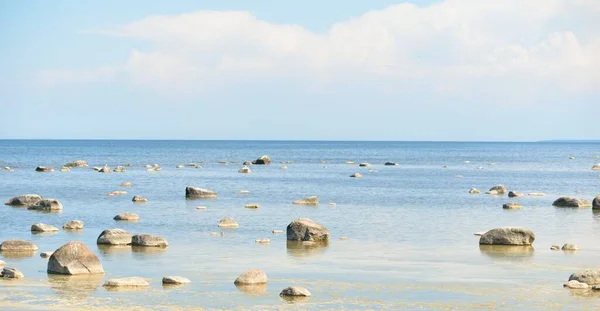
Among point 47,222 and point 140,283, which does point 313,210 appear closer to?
point 47,222

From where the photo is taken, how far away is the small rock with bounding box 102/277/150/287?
26.8 m

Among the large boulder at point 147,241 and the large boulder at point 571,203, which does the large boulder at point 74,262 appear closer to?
the large boulder at point 147,241

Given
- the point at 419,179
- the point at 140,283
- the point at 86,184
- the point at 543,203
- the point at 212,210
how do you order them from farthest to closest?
the point at 419,179 < the point at 86,184 < the point at 543,203 < the point at 212,210 < the point at 140,283

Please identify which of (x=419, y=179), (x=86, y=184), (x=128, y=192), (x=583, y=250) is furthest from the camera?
(x=419, y=179)

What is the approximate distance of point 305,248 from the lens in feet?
120

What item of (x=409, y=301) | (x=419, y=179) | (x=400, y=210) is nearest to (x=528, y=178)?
(x=419, y=179)

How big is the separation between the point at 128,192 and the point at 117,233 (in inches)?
1367

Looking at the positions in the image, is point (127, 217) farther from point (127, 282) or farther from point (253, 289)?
point (253, 289)

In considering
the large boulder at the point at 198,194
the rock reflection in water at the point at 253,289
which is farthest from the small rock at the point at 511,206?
the rock reflection in water at the point at 253,289

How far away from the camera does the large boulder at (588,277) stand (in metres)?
27.3

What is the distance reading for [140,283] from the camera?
1064 inches

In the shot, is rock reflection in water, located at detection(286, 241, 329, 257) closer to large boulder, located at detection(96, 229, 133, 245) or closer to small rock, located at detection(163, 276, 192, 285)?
large boulder, located at detection(96, 229, 133, 245)

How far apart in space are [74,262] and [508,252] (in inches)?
689

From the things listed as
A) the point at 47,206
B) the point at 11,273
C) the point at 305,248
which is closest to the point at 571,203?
the point at 305,248
